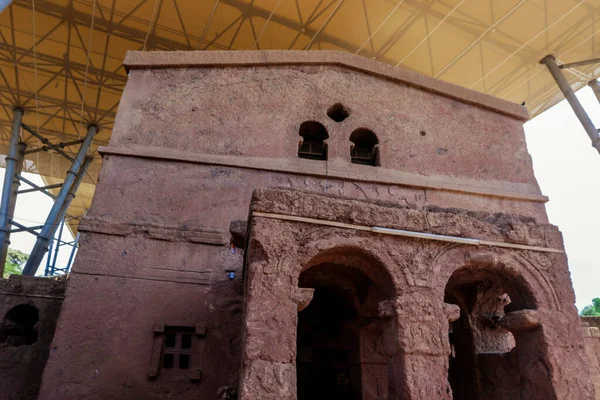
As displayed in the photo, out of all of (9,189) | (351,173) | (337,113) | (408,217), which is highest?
(9,189)

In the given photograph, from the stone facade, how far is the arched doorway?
3 cm

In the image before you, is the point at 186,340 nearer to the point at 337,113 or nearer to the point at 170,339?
the point at 170,339

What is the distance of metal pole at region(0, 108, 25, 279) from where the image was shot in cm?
1280

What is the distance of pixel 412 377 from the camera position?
4.34 metres

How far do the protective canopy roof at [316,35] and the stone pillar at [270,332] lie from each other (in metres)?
10.0

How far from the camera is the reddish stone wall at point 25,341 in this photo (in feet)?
20.8

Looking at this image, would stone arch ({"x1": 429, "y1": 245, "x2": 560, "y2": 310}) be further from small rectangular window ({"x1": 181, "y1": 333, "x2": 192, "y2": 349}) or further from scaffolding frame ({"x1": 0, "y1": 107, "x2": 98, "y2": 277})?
scaffolding frame ({"x1": 0, "y1": 107, "x2": 98, "y2": 277})

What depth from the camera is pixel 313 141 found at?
848 centimetres

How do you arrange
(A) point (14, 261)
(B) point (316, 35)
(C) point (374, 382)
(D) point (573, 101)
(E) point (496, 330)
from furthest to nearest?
(A) point (14, 261) < (B) point (316, 35) < (D) point (573, 101) < (E) point (496, 330) < (C) point (374, 382)

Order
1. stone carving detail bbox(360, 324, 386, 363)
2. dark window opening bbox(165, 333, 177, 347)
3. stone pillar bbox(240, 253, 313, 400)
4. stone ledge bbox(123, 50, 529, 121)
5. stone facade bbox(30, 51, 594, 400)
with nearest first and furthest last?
stone pillar bbox(240, 253, 313, 400) < stone facade bbox(30, 51, 594, 400) < dark window opening bbox(165, 333, 177, 347) < stone carving detail bbox(360, 324, 386, 363) < stone ledge bbox(123, 50, 529, 121)

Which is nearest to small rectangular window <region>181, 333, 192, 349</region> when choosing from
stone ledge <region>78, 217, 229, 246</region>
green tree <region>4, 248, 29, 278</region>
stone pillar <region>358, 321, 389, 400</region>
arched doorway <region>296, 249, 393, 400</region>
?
stone ledge <region>78, 217, 229, 246</region>

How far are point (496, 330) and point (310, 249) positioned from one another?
155 inches

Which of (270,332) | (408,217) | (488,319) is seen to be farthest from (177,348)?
(488,319)

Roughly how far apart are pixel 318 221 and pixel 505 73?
40.5ft
